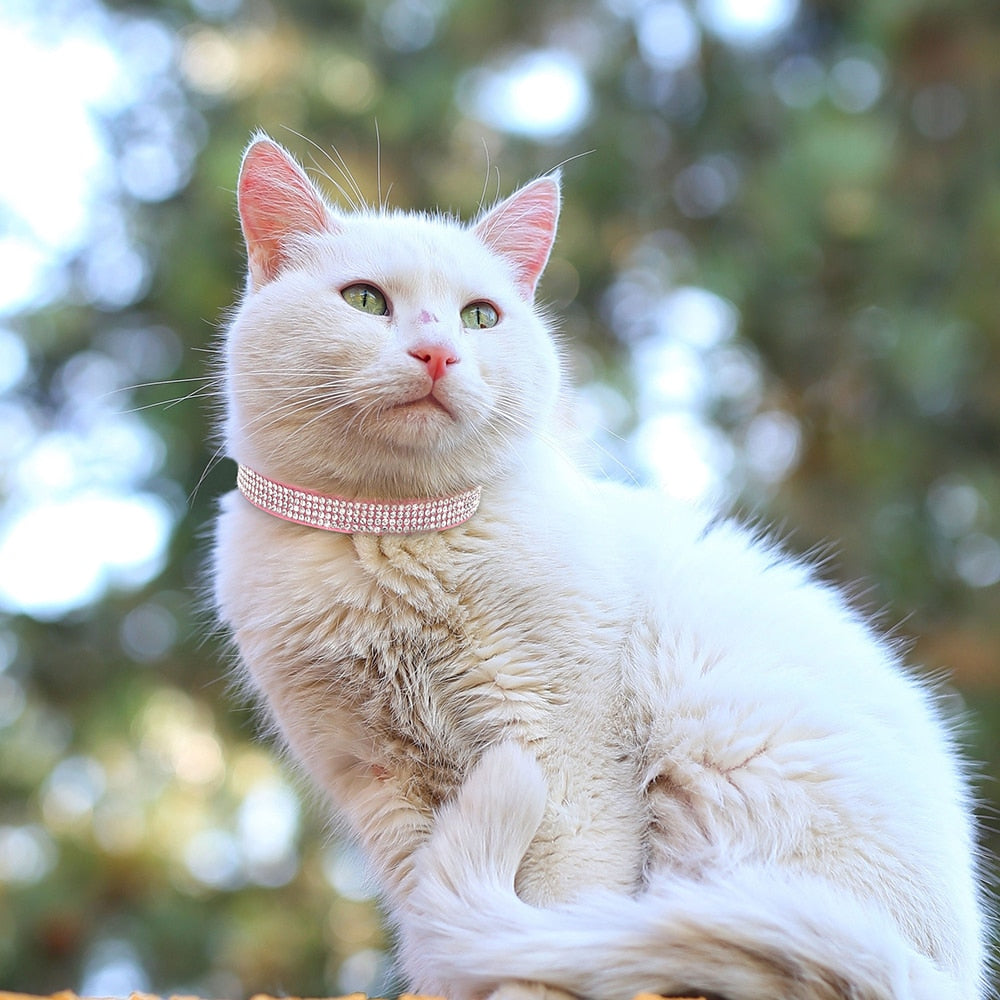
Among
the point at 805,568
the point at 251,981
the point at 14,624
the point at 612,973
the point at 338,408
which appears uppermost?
the point at 338,408

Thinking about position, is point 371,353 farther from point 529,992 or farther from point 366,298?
point 529,992

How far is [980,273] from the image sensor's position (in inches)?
121

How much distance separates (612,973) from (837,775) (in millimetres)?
309

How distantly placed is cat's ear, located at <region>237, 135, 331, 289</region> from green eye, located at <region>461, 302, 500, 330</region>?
0.68ft

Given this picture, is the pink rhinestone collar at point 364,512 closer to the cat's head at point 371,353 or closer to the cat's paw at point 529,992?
the cat's head at point 371,353

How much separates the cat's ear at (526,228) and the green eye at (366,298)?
0.24m

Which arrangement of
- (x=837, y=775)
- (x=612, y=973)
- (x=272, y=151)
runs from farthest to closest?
1. (x=272, y=151)
2. (x=837, y=775)
3. (x=612, y=973)

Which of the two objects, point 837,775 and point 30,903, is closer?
point 837,775

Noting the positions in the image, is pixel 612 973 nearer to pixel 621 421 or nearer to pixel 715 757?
pixel 715 757

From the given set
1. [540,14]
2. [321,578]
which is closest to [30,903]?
[321,578]

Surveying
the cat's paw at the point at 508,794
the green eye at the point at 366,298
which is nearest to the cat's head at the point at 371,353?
the green eye at the point at 366,298

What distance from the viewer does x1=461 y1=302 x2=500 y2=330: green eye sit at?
3.98 feet

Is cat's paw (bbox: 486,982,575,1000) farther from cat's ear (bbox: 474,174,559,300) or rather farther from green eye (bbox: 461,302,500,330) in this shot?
cat's ear (bbox: 474,174,559,300)

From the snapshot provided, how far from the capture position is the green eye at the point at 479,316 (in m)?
1.21
